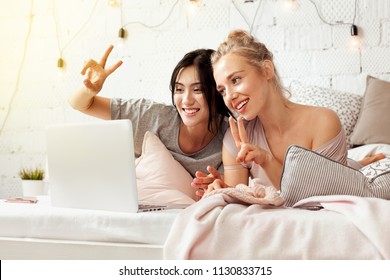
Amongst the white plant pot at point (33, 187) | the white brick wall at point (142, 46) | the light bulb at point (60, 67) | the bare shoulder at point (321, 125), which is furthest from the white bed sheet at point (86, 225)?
the light bulb at point (60, 67)

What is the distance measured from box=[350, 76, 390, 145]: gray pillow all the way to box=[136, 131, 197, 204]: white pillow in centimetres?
96

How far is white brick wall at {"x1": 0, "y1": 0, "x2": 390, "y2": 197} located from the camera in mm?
3098

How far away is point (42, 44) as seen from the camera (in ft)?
12.2

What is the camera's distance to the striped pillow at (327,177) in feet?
4.96

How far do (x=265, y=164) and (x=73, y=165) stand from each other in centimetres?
61

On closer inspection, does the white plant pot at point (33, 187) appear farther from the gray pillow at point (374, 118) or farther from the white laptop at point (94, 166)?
the gray pillow at point (374, 118)

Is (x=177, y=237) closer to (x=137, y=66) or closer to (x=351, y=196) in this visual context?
(x=351, y=196)

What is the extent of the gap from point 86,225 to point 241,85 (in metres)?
0.69

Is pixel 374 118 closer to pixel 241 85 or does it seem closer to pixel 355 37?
pixel 355 37

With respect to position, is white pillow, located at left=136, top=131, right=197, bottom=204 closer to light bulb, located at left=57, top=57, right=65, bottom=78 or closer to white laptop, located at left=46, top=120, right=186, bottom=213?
white laptop, located at left=46, top=120, right=186, bottom=213

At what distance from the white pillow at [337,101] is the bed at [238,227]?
1038mm

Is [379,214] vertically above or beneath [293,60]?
beneath
